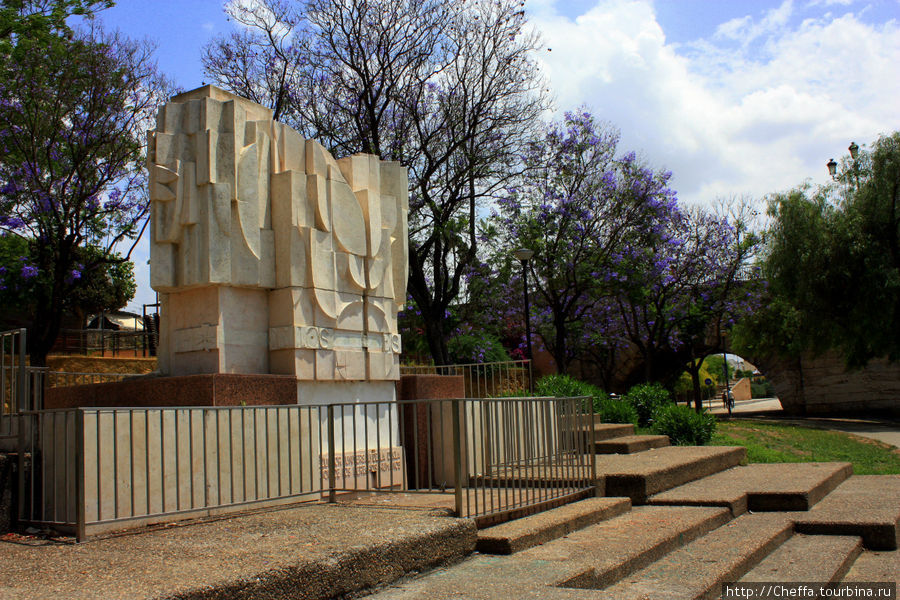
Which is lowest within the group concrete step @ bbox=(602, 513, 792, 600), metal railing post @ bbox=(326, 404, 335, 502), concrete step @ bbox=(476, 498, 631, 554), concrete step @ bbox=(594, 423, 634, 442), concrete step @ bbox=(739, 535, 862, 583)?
concrete step @ bbox=(739, 535, 862, 583)

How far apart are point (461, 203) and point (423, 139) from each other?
6.36 ft

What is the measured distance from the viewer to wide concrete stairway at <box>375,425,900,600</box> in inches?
196

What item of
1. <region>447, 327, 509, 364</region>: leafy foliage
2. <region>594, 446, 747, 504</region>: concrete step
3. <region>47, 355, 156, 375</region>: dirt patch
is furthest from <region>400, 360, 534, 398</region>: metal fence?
<region>47, 355, 156, 375</region>: dirt patch

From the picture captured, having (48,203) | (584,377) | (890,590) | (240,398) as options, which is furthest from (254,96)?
(584,377)

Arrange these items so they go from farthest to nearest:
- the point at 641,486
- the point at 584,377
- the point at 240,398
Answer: the point at 584,377, the point at 641,486, the point at 240,398

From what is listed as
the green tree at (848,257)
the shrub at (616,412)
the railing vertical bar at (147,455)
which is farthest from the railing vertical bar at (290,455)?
the green tree at (848,257)

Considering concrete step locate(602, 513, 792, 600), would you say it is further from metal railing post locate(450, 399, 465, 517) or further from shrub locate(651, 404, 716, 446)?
shrub locate(651, 404, 716, 446)

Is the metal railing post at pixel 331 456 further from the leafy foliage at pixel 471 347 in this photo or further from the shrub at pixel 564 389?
the leafy foliage at pixel 471 347

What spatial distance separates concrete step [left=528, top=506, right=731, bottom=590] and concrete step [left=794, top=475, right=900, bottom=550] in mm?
794

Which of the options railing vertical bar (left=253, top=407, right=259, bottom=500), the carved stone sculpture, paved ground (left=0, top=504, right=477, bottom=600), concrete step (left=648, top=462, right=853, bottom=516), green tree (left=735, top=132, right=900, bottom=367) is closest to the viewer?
paved ground (left=0, top=504, right=477, bottom=600)

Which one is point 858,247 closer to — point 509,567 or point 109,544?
point 509,567

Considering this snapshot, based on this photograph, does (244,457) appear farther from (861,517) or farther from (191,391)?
(861,517)

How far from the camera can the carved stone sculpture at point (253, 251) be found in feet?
26.6

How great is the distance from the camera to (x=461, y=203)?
2022 centimetres
